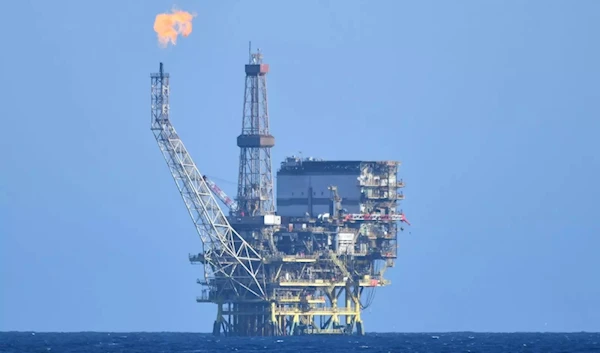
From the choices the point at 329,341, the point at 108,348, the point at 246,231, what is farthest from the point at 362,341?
the point at 108,348

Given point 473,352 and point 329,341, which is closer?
point 473,352

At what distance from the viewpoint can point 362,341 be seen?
150 m

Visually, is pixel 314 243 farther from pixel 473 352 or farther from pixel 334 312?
pixel 473 352

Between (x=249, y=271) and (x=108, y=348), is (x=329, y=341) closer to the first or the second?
(x=249, y=271)

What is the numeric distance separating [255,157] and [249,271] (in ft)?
30.8

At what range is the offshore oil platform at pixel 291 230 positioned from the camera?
150250 millimetres

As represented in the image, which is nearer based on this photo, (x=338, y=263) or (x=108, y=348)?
(x=108, y=348)

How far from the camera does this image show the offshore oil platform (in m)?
150

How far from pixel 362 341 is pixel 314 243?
917 centimetres

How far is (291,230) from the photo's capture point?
151000mm

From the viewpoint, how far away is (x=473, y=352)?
13250 cm

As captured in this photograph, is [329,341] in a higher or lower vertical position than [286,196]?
lower

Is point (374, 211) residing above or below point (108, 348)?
above

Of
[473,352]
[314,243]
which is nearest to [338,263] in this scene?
[314,243]
